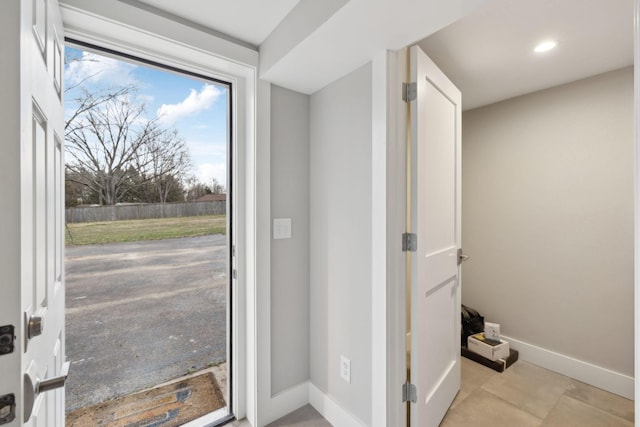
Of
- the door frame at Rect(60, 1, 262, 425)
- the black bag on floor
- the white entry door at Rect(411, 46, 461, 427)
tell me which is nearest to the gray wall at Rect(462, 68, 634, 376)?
the black bag on floor

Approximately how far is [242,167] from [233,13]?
790mm

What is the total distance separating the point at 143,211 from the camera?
1.55m

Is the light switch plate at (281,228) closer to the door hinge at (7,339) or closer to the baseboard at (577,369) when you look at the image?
the door hinge at (7,339)

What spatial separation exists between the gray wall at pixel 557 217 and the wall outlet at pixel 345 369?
5.62ft

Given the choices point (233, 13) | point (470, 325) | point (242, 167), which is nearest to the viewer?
point (233, 13)

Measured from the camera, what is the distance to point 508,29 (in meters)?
1.52

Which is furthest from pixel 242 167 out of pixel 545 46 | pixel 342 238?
pixel 545 46

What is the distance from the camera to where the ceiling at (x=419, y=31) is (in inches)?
45.4

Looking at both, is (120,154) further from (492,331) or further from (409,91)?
(492,331)

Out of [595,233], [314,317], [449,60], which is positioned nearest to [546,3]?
[449,60]

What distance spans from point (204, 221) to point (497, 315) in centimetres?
260

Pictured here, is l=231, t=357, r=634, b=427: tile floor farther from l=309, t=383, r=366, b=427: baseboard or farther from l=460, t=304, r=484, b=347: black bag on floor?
l=460, t=304, r=484, b=347: black bag on floor

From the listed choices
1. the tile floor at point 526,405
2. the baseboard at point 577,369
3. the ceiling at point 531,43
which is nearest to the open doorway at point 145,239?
the tile floor at point 526,405

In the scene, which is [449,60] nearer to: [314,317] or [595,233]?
[595,233]
